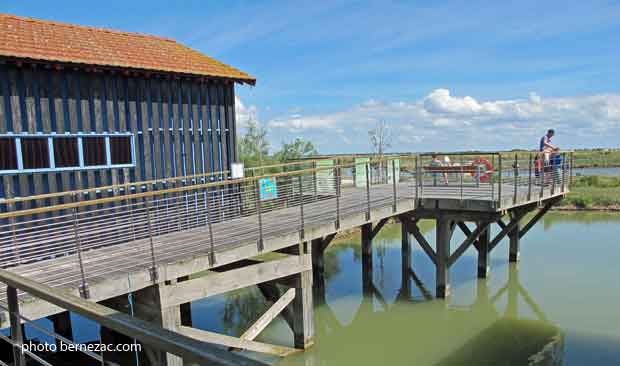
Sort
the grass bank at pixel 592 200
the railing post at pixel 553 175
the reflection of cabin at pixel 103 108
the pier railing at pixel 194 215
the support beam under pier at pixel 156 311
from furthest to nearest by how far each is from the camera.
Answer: the grass bank at pixel 592 200 → the railing post at pixel 553 175 → the reflection of cabin at pixel 103 108 → the pier railing at pixel 194 215 → the support beam under pier at pixel 156 311

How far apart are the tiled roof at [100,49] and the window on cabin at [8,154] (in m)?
1.36

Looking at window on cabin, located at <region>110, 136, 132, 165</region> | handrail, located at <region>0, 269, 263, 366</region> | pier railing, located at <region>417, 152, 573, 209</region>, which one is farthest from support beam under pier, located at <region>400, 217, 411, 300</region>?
handrail, located at <region>0, 269, 263, 366</region>

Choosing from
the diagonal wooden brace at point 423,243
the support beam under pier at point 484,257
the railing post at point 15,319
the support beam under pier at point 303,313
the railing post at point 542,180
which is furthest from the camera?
the support beam under pier at point 484,257

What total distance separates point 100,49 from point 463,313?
30.9 ft

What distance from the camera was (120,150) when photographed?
876cm

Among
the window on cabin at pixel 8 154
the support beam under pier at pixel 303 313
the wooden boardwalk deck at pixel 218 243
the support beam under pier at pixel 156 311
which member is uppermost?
the window on cabin at pixel 8 154

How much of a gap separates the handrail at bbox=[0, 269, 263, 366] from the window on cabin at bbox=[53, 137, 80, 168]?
663 cm

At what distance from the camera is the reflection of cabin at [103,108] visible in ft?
25.0

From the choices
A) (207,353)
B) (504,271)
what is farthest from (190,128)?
(504,271)

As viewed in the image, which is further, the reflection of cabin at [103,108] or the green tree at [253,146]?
the green tree at [253,146]

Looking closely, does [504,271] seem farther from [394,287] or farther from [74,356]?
[74,356]

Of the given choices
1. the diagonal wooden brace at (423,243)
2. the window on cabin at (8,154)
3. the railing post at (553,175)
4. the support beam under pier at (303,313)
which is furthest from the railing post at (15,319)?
the railing post at (553,175)

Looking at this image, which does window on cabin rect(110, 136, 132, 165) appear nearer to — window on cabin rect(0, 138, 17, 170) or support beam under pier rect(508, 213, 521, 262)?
window on cabin rect(0, 138, 17, 170)

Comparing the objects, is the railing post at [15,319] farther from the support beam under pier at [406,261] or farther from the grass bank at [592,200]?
the grass bank at [592,200]
